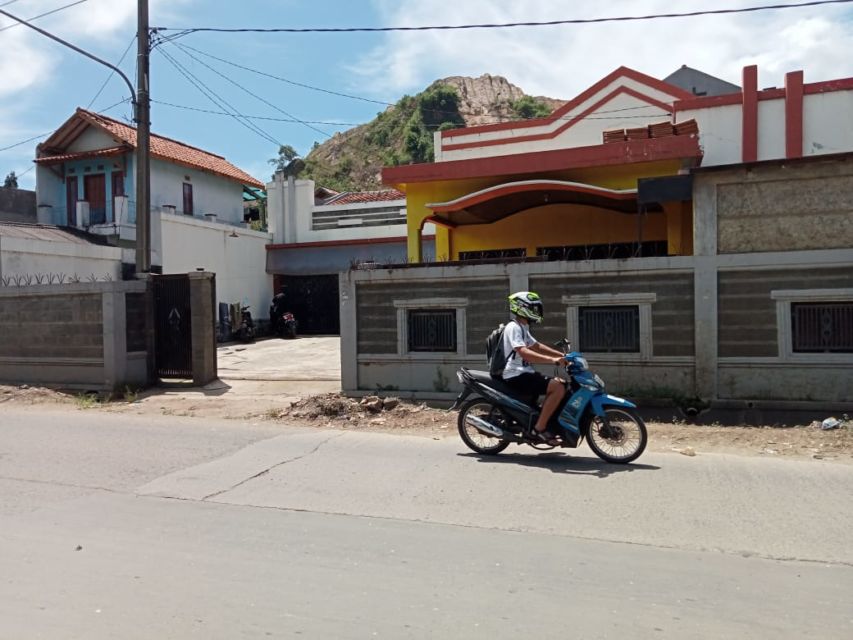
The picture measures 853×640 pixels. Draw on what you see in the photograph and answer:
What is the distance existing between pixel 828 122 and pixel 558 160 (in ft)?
20.8

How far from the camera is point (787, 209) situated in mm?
9633

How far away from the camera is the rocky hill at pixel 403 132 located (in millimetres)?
66750

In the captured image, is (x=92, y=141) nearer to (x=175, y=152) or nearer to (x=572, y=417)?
(x=175, y=152)

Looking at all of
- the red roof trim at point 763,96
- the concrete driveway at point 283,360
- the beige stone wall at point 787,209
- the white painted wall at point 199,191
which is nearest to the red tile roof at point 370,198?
the white painted wall at point 199,191

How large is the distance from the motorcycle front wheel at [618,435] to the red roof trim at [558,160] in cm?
777

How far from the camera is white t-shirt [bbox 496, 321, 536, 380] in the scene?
23.9 feet

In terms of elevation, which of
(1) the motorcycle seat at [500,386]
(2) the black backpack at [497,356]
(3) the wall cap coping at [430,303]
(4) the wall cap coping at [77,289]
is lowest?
(1) the motorcycle seat at [500,386]

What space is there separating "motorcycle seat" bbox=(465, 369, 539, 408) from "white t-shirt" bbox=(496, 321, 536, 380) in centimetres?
12

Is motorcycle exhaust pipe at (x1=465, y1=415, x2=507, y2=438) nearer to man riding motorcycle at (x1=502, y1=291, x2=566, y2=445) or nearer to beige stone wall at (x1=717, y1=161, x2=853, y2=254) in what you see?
man riding motorcycle at (x1=502, y1=291, x2=566, y2=445)

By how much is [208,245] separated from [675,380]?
18.5 m

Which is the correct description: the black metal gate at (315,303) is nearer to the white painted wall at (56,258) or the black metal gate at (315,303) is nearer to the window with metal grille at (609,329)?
the white painted wall at (56,258)

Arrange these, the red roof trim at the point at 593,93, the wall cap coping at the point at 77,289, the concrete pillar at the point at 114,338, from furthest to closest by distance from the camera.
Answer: the red roof trim at the point at 593,93, the wall cap coping at the point at 77,289, the concrete pillar at the point at 114,338

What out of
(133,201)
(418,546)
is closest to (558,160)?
(418,546)

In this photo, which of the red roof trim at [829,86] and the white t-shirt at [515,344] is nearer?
the white t-shirt at [515,344]
